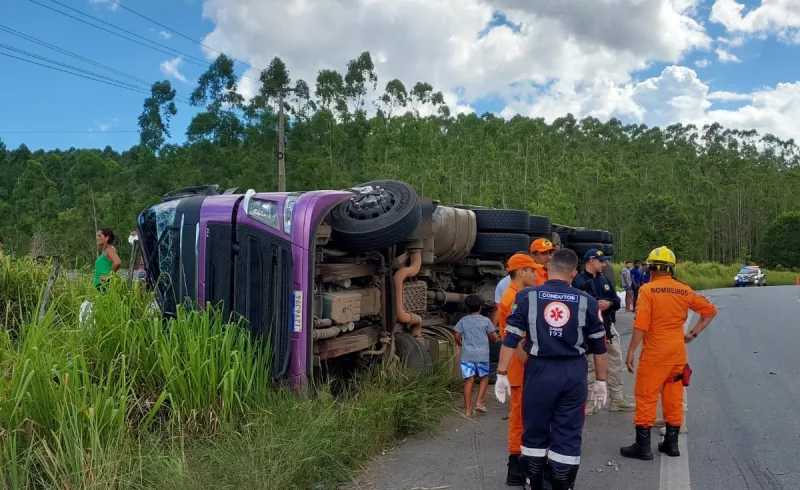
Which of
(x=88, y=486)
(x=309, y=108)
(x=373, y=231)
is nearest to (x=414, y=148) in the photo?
(x=309, y=108)

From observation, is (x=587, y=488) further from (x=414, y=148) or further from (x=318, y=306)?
(x=414, y=148)

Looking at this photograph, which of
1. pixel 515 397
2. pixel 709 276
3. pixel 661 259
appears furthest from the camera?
pixel 709 276

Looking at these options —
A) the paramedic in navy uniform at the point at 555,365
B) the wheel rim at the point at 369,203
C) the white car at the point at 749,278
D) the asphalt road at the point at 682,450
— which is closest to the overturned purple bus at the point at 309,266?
the wheel rim at the point at 369,203

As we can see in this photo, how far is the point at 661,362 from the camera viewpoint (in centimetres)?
452

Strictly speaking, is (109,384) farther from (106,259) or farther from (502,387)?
(106,259)

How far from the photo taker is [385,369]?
18.7 ft

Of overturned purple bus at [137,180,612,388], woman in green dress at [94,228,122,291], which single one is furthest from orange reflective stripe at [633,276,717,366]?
woman in green dress at [94,228,122,291]

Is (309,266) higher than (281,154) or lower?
lower

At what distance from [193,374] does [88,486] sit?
3.40 feet

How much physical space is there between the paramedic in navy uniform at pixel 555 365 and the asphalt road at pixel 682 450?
52 cm

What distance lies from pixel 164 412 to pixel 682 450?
3.76m

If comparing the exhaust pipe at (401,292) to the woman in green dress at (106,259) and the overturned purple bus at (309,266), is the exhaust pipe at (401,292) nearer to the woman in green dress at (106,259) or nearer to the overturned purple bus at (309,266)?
the overturned purple bus at (309,266)

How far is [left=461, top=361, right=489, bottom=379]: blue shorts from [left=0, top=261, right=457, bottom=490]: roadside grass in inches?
21.8

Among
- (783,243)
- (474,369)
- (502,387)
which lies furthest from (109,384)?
(783,243)
